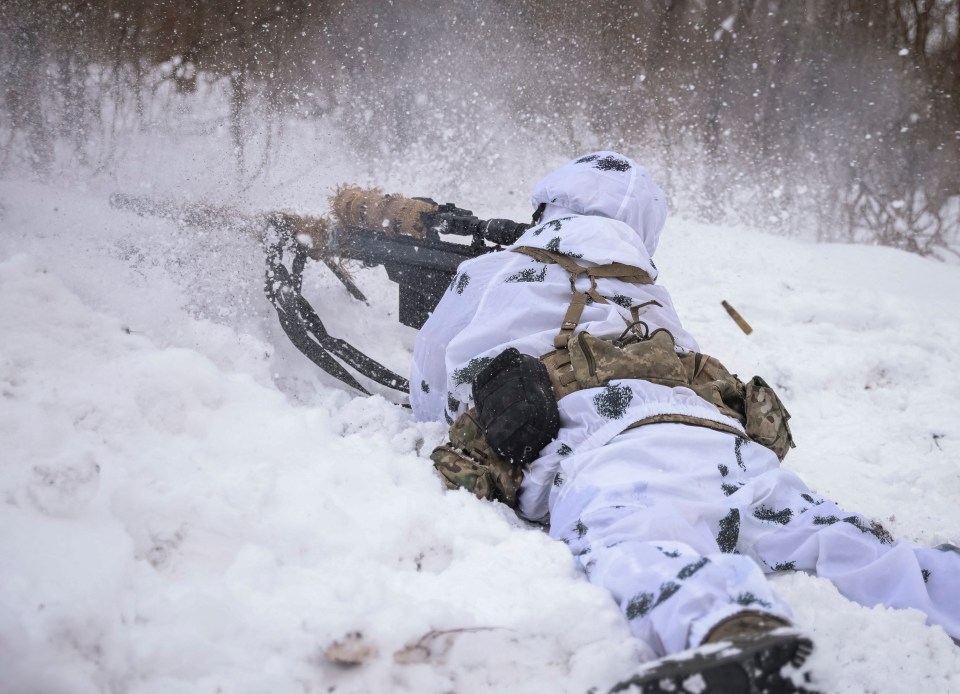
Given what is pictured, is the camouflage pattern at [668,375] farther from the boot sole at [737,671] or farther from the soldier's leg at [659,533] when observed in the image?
the boot sole at [737,671]

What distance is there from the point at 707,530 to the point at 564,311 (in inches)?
28.3

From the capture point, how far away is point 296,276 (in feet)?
10.0

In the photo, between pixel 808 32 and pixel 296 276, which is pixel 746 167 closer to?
pixel 808 32

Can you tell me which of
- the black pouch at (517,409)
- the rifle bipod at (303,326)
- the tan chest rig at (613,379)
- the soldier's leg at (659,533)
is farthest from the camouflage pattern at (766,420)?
the rifle bipod at (303,326)

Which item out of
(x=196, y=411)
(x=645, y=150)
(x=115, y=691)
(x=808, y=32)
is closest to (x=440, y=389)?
(x=196, y=411)

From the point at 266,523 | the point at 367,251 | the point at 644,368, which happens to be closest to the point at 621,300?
the point at 644,368

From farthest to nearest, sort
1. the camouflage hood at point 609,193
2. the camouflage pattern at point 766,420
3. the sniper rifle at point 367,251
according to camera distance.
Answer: the sniper rifle at point 367,251 < the camouflage hood at point 609,193 < the camouflage pattern at point 766,420

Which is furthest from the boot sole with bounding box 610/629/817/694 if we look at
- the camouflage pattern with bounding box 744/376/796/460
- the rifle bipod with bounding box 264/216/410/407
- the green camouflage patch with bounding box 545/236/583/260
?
the rifle bipod with bounding box 264/216/410/407

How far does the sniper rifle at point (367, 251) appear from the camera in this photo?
2.74 m

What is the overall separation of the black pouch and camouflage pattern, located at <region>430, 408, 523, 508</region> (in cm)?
4

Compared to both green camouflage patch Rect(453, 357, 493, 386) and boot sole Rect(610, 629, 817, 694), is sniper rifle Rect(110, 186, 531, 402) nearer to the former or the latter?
green camouflage patch Rect(453, 357, 493, 386)

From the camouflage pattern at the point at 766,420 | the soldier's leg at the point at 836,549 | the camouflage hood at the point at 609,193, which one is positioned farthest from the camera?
the camouflage hood at the point at 609,193

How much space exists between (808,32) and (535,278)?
496 centimetres

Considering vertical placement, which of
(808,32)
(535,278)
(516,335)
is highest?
(808,32)
